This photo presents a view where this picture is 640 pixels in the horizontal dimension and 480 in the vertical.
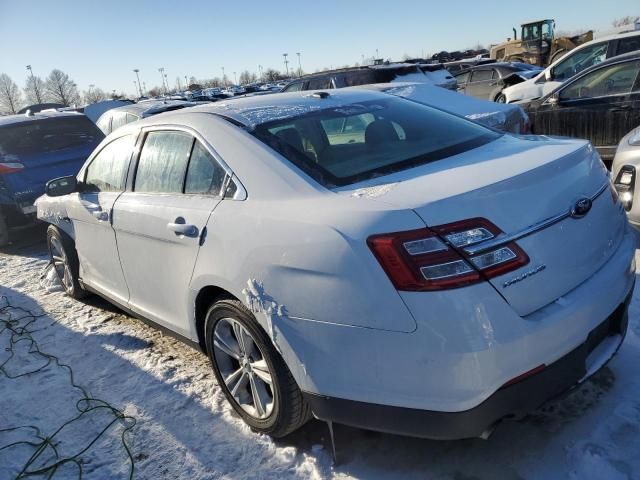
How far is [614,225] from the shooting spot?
7.86ft

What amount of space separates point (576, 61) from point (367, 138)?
8.49 meters

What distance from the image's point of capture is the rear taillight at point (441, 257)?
1855 millimetres

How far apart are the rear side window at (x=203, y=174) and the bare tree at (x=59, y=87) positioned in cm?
9209

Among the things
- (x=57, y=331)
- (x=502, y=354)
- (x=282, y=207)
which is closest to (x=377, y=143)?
(x=282, y=207)

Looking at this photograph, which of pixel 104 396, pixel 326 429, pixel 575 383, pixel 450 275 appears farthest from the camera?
pixel 104 396

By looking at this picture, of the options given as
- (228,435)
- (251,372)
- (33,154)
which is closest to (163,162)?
(251,372)

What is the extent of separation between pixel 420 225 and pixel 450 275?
197 mm

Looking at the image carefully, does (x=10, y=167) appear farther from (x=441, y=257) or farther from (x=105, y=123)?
(x=441, y=257)

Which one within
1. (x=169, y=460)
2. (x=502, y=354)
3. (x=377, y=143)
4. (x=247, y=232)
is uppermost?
(x=377, y=143)

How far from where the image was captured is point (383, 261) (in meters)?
1.89

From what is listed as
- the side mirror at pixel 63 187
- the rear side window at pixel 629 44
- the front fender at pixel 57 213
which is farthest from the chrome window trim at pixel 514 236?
the rear side window at pixel 629 44

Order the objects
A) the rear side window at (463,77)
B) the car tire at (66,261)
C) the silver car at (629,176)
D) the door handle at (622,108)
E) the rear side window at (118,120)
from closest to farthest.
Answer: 1. the silver car at (629,176)
2. the car tire at (66,261)
3. the door handle at (622,108)
4. the rear side window at (118,120)
5. the rear side window at (463,77)

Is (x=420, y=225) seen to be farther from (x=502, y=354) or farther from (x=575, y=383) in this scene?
(x=575, y=383)

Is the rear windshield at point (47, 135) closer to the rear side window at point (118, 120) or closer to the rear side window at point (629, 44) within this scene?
the rear side window at point (118, 120)
